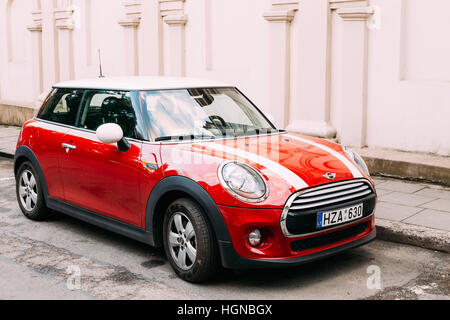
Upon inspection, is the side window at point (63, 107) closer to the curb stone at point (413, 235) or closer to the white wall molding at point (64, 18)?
the curb stone at point (413, 235)

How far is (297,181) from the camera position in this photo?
4.58 meters

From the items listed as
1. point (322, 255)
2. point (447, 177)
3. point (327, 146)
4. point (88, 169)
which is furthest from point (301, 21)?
point (322, 255)

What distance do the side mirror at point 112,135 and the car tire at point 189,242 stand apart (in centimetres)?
76

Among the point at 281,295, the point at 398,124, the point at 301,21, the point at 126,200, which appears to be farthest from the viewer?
the point at 301,21

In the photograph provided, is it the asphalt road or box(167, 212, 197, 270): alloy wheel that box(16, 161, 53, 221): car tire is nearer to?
the asphalt road

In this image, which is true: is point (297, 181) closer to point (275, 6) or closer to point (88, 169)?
point (88, 169)

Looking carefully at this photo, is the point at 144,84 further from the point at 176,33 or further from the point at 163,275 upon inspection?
the point at 176,33

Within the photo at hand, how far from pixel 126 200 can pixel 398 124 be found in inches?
179

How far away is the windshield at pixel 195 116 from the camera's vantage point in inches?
210

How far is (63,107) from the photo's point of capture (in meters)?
6.45

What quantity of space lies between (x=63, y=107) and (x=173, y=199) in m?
2.13

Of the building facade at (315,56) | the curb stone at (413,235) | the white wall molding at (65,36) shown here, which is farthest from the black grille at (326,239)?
the white wall molding at (65,36)

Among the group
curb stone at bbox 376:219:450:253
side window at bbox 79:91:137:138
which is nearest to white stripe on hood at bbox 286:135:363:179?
curb stone at bbox 376:219:450:253

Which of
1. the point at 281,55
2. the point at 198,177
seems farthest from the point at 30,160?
the point at 281,55
